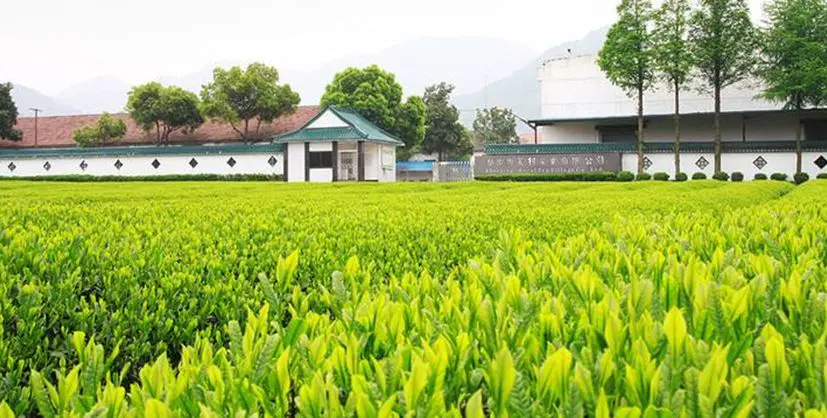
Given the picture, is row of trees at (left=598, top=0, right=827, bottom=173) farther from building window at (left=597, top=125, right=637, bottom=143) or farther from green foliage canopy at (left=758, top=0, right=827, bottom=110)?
building window at (left=597, top=125, right=637, bottom=143)

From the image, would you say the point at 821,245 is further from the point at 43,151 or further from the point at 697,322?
the point at 43,151

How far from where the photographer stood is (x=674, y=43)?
1199 inches

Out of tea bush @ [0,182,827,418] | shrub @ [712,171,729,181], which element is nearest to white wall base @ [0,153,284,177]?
shrub @ [712,171,729,181]

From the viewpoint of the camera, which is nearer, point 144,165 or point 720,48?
point 720,48

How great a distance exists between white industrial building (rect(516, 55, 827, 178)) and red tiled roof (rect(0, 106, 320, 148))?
43.2 feet

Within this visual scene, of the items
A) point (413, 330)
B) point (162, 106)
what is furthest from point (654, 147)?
point (413, 330)

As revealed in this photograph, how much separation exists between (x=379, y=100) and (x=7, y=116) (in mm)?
22002

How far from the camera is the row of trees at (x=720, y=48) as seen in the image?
29.3 metres

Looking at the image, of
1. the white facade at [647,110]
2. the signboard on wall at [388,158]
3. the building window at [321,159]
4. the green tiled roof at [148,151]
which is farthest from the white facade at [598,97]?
the green tiled roof at [148,151]

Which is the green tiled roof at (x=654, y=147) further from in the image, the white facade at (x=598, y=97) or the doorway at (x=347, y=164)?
the doorway at (x=347, y=164)

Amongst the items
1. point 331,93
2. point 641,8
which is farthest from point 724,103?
point 331,93

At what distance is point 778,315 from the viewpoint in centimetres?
158

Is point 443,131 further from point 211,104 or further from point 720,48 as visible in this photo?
point 720,48

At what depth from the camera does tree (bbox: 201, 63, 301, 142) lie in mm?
36500
